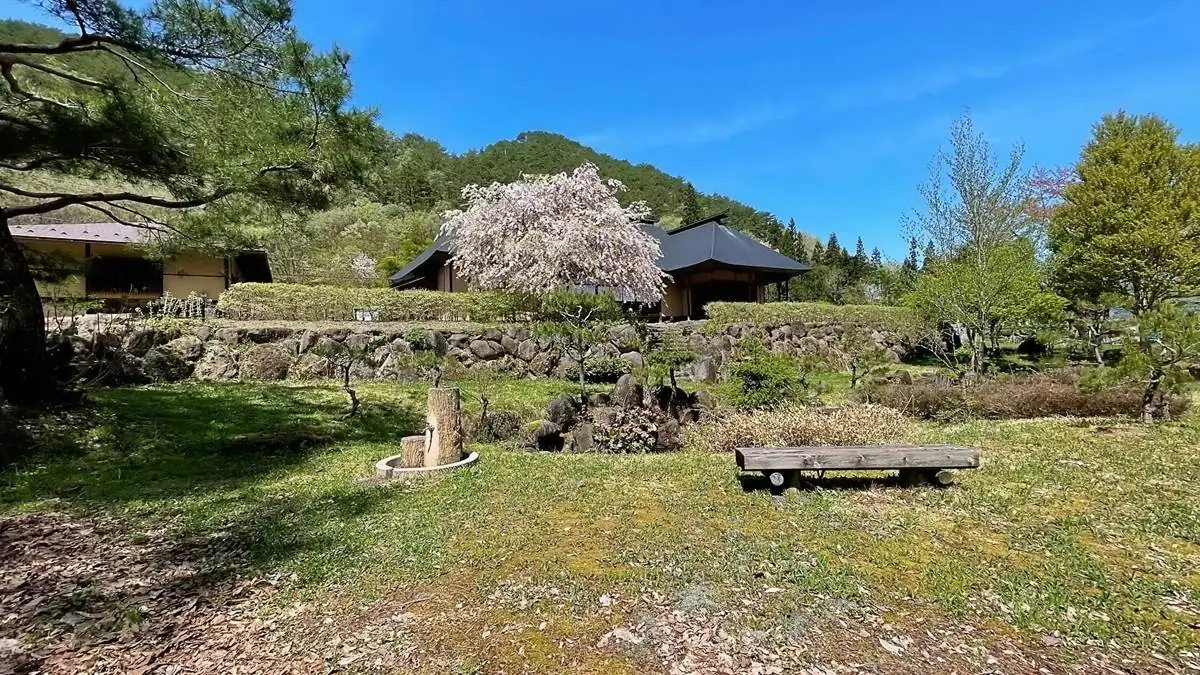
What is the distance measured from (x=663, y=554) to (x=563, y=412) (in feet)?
13.7

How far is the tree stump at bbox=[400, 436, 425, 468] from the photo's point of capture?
5262 millimetres

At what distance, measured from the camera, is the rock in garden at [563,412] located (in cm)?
734

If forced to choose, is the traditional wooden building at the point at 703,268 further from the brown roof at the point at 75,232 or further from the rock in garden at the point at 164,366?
the rock in garden at the point at 164,366

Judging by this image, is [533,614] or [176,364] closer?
[533,614]

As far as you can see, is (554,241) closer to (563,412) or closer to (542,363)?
(542,363)

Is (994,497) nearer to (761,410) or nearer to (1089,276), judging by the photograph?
(761,410)

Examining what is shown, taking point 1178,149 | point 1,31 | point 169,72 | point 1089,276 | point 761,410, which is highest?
point 1178,149

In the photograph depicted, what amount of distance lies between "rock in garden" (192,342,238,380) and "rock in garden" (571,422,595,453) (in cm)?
764

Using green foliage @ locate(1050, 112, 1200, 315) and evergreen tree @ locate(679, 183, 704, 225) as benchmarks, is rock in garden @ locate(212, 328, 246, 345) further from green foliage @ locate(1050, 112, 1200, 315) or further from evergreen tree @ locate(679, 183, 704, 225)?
evergreen tree @ locate(679, 183, 704, 225)

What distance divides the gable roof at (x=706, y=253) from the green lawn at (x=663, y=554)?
43.9ft

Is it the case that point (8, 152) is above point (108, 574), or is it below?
above

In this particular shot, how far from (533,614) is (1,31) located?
25.5ft

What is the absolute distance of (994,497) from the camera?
14.4ft

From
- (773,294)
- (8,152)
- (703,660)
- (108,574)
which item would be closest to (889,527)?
(703,660)
